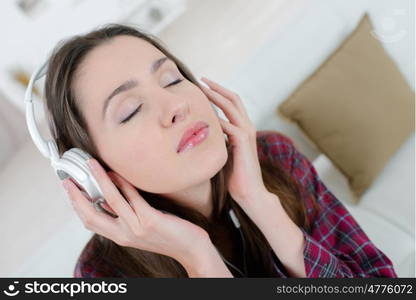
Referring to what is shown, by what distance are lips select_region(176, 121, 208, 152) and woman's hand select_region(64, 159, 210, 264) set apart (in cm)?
17

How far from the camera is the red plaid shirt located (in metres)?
1.19

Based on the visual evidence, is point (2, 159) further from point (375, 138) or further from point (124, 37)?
point (375, 138)

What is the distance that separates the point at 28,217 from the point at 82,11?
1155 millimetres

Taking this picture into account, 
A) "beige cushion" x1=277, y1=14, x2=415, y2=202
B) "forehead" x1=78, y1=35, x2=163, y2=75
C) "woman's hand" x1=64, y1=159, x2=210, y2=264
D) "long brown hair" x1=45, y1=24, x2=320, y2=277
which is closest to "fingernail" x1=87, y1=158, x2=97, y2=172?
"woman's hand" x1=64, y1=159, x2=210, y2=264

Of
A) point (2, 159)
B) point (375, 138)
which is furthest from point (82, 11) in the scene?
point (375, 138)

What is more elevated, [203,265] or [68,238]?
[203,265]

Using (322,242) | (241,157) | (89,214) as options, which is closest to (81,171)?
(89,214)

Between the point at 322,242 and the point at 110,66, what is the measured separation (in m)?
0.84

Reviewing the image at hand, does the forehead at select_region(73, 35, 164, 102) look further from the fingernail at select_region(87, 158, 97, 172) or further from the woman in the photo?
Answer: the fingernail at select_region(87, 158, 97, 172)

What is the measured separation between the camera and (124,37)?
1.09m

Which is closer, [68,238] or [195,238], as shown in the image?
[195,238]

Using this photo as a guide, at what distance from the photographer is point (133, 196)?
103 centimetres

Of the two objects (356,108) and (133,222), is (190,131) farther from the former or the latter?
(356,108)

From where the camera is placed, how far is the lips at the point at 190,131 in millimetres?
986
